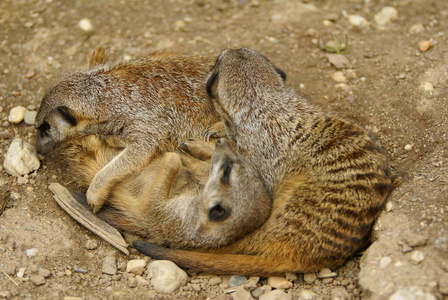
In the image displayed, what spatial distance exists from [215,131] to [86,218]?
1138 mm

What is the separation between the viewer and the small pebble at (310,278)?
2990 millimetres

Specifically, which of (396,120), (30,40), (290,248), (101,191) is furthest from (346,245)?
(30,40)

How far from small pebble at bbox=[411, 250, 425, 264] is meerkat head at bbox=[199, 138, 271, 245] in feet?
3.04

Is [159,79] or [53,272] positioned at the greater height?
[159,79]

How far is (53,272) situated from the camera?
9.46 feet

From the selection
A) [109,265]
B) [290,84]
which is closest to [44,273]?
[109,265]

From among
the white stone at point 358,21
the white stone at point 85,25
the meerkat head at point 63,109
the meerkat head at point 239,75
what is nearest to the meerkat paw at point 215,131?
the meerkat head at point 239,75

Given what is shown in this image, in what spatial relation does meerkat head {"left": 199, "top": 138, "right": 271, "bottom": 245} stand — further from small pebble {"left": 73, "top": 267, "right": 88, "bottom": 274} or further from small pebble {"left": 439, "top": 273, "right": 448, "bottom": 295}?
small pebble {"left": 439, "top": 273, "right": 448, "bottom": 295}

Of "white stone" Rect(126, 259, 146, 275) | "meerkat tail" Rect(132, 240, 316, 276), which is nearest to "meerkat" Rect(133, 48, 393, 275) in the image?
"meerkat tail" Rect(132, 240, 316, 276)

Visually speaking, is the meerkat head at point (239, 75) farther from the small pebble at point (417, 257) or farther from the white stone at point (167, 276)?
the small pebble at point (417, 257)

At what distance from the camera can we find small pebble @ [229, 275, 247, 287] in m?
2.97

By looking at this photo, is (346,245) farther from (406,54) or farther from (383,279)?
(406,54)

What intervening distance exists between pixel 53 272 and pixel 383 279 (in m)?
1.99

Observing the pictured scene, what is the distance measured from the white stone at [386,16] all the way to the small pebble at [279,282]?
3050 millimetres
